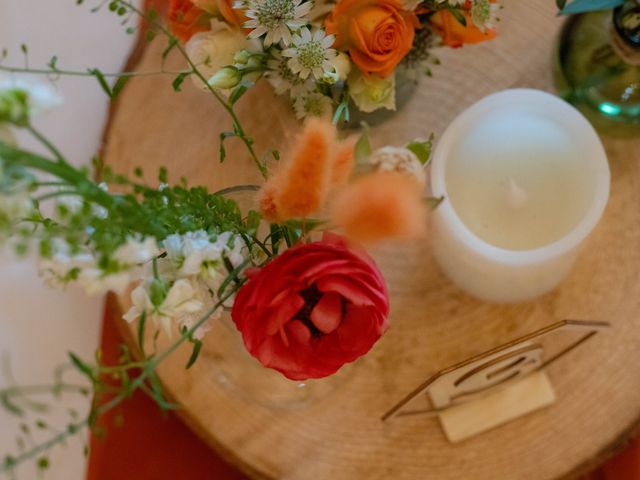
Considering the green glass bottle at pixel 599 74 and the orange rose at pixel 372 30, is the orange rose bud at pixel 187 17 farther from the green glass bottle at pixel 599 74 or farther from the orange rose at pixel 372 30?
the green glass bottle at pixel 599 74

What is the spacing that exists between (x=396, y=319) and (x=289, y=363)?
29cm

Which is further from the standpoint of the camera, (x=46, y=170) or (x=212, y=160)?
(x=212, y=160)

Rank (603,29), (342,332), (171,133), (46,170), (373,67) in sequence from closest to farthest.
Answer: (46,170) < (342,332) < (373,67) < (603,29) < (171,133)

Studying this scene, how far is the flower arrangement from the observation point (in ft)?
1.76

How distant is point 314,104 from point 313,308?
0.21 metres

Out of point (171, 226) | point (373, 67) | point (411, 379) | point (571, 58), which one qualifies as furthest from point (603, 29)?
point (171, 226)

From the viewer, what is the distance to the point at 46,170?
344mm

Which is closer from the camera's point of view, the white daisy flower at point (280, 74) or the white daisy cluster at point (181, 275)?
the white daisy cluster at point (181, 275)

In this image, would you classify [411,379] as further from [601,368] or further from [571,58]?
[571,58]

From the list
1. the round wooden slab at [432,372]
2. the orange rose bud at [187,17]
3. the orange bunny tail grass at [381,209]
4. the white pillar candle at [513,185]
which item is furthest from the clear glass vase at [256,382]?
the orange bunny tail grass at [381,209]

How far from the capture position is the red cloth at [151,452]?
971mm

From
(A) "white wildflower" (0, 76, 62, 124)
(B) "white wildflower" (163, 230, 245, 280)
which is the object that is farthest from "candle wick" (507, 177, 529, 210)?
(A) "white wildflower" (0, 76, 62, 124)

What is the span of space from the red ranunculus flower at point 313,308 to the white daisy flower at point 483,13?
24cm

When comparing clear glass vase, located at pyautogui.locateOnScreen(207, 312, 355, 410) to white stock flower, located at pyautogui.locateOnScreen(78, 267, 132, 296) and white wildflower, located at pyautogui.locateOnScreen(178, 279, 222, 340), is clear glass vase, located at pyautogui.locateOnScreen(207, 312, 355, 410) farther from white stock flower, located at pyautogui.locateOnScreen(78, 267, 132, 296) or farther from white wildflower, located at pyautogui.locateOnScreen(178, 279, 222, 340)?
white stock flower, located at pyautogui.locateOnScreen(78, 267, 132, 296)
